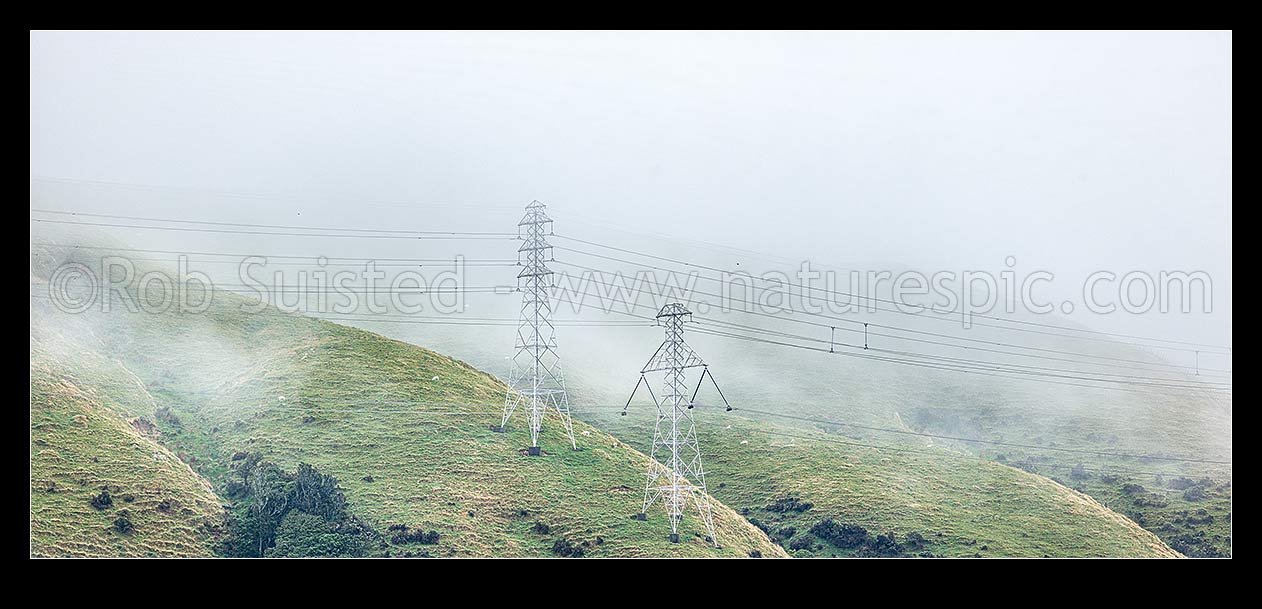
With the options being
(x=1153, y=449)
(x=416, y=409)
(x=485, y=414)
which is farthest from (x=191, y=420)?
(x=1153, y=449)

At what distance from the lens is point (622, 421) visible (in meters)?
161

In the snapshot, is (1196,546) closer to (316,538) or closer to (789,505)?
(789,505)

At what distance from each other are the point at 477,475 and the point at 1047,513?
70.1m

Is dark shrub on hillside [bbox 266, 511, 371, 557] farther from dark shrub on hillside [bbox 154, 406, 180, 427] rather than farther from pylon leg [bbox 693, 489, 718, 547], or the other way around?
pylon leg [bbox 693, 489, 718, 547]

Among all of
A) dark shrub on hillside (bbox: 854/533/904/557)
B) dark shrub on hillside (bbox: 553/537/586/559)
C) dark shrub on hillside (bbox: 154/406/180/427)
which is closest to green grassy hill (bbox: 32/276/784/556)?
dark shrub on hillside (bbox: 553/537/586/559)

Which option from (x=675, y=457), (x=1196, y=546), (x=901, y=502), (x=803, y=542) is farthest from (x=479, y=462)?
(x=1196, y=546)

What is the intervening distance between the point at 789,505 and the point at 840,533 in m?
9.12

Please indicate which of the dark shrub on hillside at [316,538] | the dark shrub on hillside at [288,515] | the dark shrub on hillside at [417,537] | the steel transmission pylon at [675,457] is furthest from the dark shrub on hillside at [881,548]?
the dark shrub on hillside at [316,538]

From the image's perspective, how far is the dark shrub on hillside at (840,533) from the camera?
11831cm

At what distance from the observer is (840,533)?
119375 mm

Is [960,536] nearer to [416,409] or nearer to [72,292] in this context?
[416,409]

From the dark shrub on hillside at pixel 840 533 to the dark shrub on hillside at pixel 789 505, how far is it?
16.4 feet

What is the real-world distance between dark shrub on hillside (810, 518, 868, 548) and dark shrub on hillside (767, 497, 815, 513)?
4986mm

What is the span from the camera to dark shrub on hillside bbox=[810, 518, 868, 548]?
118312mm
